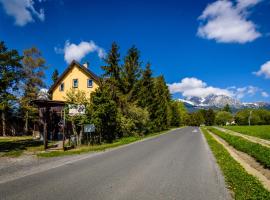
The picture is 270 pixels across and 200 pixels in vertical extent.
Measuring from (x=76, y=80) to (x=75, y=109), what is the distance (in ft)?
54.6

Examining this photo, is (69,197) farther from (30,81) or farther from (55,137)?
(30,81)

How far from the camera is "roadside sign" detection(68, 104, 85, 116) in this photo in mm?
20141

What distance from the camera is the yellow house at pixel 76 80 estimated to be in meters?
35.4

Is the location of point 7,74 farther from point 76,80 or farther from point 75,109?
point 76,80

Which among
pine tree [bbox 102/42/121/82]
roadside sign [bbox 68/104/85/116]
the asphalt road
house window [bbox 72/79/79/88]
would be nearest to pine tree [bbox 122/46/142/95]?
pine tree [bbox 102/42/121/82]

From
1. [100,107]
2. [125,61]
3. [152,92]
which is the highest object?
[125,61]

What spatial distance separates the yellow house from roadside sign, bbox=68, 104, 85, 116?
14.6 metres

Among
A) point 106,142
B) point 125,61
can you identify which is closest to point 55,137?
point 106,142

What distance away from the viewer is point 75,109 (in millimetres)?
20328

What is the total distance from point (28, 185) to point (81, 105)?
1333 cm

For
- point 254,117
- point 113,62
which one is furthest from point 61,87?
point 254,117

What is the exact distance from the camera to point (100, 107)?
21172 mm

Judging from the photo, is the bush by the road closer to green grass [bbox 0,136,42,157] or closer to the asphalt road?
green grass [bbox 0,136,42,157]

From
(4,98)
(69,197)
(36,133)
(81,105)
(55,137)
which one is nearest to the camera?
(69,197)
